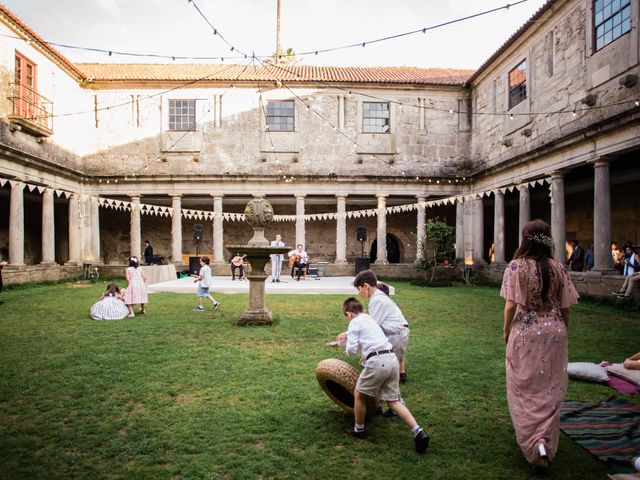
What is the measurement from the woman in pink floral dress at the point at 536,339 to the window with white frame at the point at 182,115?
2041 cm

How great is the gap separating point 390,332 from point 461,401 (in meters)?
1.06

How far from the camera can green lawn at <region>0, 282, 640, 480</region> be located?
3336mm

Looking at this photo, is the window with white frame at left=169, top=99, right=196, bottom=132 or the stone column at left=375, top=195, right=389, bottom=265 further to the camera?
the window with white frame at left=169, top=99, right=196, bottom=132

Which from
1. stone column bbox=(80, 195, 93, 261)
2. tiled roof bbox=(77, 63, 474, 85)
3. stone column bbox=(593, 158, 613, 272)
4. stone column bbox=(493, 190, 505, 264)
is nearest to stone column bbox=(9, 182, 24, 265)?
stone column bbox=(80, 195, 93, 261)

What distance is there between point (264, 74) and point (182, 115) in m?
4.50

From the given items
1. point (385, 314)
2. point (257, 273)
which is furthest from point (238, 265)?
point (385, 314)

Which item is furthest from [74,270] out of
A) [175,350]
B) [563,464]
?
[563,464]

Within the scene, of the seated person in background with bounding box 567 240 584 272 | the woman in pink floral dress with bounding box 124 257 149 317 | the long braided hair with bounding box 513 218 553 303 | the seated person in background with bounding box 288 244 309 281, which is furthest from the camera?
the seated person in background with bounding box 288 244 309 281

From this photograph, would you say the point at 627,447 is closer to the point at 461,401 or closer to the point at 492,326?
the point at 461,401

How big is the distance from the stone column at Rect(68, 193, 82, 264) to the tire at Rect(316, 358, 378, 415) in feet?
64.6

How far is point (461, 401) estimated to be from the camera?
15.2 feet

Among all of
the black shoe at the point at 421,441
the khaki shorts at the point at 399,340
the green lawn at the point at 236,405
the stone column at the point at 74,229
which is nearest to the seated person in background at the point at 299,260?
the green lawn at the point at 236,405

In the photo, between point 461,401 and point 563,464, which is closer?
point 563,464

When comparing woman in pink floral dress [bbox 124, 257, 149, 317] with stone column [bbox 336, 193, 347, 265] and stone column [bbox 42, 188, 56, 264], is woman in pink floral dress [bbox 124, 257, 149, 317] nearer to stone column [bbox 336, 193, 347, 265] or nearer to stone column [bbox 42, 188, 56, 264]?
stone column [bbox 42, 188, 56, 264]
